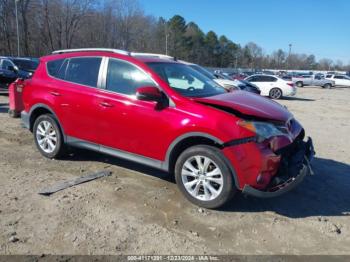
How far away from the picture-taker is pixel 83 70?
5270 millimetres

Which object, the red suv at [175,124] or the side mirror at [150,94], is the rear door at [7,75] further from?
the side mirror at [150,94]

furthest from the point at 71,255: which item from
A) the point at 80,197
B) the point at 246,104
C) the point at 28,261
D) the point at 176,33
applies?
the point at 176,33

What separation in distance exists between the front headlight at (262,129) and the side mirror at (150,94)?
41.9 inches

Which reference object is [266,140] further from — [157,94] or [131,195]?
[131,195]

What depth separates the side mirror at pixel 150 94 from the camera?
14.0 ft

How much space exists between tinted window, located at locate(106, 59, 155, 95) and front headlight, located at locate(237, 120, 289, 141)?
1.36 metres

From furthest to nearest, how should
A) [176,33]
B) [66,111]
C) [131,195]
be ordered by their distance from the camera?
1. [176,33]
2. [66,111]
3. [131,195]

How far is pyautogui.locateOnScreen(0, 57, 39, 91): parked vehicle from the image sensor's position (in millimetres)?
15242

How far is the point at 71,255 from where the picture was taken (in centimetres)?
320

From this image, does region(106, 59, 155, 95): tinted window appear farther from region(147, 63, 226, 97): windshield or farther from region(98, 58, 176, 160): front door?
region(147, 63, 226, 97): windshield

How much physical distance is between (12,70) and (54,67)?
11.4m

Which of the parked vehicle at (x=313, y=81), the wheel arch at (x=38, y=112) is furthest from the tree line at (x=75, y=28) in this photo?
the wheel arch at (x=38, y=112)

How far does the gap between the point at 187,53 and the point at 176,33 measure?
6.45 m

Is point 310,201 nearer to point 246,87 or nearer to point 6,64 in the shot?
point 246,87
